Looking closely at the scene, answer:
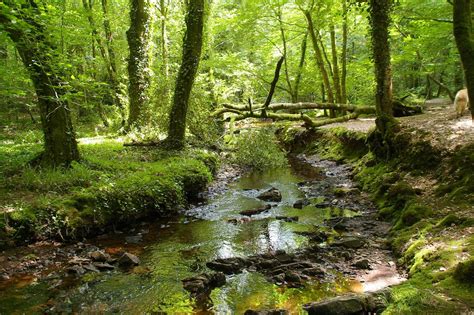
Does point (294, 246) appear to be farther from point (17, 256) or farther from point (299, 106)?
point (299, 106)

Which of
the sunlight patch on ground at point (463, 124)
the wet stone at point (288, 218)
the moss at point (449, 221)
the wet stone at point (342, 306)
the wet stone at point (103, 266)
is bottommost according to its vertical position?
the wet stone at point (288, 218)

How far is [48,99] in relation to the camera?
7.74 m

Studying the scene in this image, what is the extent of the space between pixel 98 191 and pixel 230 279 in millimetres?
3541

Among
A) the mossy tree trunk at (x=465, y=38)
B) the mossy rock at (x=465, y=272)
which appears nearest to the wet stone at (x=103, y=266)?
the mossy rock at (x=465, y=272)

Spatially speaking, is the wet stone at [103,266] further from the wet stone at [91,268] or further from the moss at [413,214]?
the moss at [413,214]

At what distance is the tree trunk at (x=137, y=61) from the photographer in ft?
46.5

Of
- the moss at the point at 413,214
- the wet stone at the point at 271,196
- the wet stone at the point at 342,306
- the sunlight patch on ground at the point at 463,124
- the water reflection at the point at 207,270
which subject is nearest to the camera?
the wet stone at the point at 342,306

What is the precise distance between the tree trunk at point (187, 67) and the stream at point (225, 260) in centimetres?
341

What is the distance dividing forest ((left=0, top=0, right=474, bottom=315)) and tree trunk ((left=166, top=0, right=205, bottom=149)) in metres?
0.05

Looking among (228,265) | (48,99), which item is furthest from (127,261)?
(48,99)

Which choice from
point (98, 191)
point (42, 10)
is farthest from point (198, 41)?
point (98, 191)

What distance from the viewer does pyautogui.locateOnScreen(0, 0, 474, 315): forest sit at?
490cm

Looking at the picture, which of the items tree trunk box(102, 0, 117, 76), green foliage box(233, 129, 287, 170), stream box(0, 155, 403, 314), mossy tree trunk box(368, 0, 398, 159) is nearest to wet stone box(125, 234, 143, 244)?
stream box(0, 155, 403, 314)

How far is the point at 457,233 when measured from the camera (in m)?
5.44
